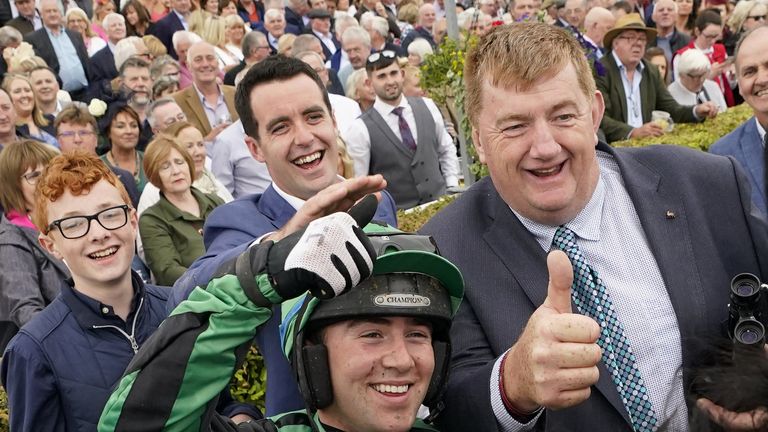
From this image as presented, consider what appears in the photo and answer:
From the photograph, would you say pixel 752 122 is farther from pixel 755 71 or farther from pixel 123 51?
pixel 123 51

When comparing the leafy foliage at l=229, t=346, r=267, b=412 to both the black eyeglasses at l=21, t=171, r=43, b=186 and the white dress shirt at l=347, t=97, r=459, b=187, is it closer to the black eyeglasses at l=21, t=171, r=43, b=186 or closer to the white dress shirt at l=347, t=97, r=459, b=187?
the black eyeglasses at l=21, t=171, r=43, b=186

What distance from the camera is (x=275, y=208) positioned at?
3654 mm

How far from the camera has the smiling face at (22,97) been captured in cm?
929

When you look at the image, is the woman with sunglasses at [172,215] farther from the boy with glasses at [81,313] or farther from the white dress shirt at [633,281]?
the white dress shirt at [633,281]

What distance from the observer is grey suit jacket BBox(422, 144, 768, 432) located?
276 cm

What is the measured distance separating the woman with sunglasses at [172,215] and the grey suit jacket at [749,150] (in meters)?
3.63

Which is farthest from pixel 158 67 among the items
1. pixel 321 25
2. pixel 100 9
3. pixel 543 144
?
pixel 543 144

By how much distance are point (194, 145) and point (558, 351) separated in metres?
6.38

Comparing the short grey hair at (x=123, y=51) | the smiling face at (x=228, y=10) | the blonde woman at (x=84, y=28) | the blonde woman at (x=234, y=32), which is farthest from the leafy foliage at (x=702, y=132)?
the smiling face at (x=228, y=10)

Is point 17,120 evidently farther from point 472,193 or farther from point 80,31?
point 472,193

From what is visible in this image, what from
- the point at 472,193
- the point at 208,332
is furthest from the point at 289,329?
the point at 472,193

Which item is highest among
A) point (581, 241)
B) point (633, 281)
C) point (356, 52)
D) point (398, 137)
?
point (581, 241)

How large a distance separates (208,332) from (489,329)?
2.69 feet

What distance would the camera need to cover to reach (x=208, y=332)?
2496 mm
